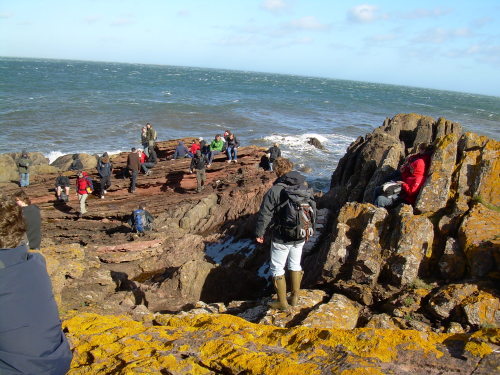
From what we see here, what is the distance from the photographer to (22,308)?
245cm

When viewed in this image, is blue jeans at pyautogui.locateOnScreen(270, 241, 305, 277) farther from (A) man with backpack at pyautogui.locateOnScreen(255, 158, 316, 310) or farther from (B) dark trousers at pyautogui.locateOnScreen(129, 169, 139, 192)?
(B) dark trousers at pyautogui.locateOnScreen(129, 169, 139, 192)

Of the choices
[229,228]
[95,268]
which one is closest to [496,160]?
[229,228]

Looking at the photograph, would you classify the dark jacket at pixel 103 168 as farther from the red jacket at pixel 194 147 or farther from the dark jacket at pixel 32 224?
the dark jacket at pixel 32 224

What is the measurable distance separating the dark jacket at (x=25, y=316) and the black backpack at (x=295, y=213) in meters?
3.34

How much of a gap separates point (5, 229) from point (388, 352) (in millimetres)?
3291

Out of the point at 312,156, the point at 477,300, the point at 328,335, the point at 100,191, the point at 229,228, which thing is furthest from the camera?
the point at 312,156

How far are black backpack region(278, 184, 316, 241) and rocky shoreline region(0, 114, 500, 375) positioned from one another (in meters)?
1.16

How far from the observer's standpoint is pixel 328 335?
3.75m

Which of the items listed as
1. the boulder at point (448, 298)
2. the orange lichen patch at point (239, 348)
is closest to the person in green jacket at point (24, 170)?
the orange lichen patch at point (239, 348)

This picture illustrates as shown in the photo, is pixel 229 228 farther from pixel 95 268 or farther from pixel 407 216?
pixel 407 216

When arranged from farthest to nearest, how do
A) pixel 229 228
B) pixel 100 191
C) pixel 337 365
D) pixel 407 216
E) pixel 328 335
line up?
pixel 100 191
pixel 229 228
pixel 407 216
pixel 328 335
pixel 337 365

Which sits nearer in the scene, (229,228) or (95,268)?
(95,268)

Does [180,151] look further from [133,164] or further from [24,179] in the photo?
[24,179]

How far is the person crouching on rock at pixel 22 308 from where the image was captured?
2396 millimetres
